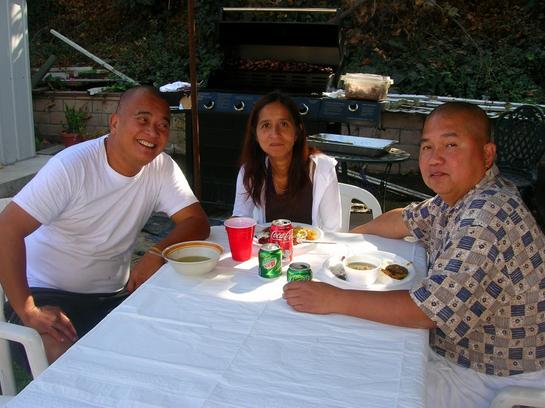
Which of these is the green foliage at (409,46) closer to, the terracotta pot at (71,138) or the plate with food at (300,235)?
the terracotta pot at (71,138)

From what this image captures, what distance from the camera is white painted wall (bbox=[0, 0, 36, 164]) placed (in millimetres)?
5133

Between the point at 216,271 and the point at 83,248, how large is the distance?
677 mm

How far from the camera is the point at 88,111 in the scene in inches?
277

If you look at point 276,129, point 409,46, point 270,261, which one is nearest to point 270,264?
point 270,261

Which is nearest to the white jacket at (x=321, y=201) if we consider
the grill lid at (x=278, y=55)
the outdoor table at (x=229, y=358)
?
the outdoor table at (x=229, y=358)

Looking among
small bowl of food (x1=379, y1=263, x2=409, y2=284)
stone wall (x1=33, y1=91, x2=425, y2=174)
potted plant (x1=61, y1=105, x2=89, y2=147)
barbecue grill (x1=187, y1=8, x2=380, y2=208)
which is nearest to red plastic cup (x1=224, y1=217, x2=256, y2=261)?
small bowl of food (x1=379, y1=263, x2=409, y2=284)

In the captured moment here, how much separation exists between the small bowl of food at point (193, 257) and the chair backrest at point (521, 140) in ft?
11.6

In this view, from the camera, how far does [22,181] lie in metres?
4.97

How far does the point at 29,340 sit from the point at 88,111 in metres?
6.05

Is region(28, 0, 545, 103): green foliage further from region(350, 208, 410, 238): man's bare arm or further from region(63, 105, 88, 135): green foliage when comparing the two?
region(350, 208, 410, 238): man's bare arm

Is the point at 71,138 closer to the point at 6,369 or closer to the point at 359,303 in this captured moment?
the point at 6,369

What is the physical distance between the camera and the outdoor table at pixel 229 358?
3.45 feet

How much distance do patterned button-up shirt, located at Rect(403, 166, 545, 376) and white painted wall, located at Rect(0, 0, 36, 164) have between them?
16.2ft

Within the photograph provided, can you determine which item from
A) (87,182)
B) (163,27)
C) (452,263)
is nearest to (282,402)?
(452,263)
